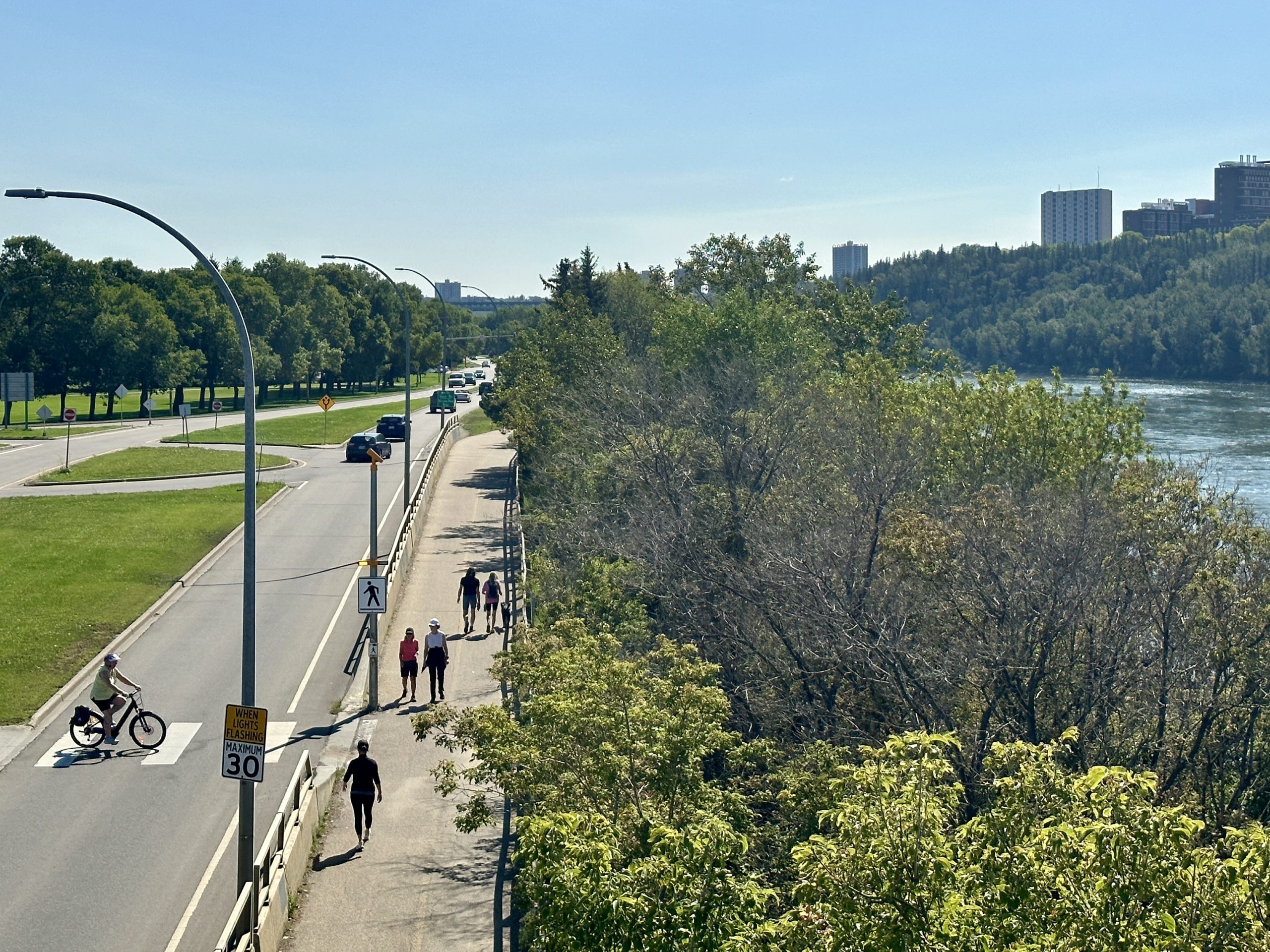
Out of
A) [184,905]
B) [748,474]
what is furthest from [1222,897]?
[748,474]

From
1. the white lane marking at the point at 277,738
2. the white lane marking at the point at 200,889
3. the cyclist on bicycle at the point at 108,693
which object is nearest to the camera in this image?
the white lane marking at the point at 200,889

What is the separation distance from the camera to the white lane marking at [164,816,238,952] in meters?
13.2

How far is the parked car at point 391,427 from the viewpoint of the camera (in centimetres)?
6625

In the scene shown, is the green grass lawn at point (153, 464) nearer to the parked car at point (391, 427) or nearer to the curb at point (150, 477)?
the curb at point (150, 477)

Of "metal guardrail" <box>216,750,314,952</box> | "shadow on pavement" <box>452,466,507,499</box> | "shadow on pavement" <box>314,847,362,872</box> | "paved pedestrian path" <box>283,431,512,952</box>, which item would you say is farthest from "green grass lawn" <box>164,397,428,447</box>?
"shadow on pavement" <box>314,847,362,872</box>

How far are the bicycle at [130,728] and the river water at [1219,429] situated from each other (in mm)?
19945

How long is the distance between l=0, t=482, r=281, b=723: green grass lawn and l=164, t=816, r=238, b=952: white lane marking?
664 centimetres

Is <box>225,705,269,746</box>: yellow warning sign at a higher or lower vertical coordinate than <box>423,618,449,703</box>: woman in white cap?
higher

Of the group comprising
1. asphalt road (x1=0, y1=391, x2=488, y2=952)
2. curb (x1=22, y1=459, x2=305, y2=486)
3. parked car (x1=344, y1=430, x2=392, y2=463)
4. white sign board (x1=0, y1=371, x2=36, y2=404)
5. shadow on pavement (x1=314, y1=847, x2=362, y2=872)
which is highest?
white sign board (x1=0, y1=371, x2=36, y2=404)

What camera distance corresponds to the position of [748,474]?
30.3 meters

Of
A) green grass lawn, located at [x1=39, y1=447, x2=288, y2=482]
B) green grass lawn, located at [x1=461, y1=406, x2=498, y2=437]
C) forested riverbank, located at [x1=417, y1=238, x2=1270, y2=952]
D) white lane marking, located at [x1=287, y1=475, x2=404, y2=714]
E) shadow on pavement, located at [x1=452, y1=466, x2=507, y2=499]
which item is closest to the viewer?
forested riverbank, located at [x1=417, y1=238, x2=1270, y2=952]

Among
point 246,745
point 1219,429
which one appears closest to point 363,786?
point 246,745

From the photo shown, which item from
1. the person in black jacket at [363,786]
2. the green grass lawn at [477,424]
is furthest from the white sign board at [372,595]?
the green grass lawn at [477,424]

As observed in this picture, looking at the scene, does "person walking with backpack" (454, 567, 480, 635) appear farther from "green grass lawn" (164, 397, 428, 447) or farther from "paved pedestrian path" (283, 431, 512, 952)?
"green grass lawn" (164, 397, 428, 447)
